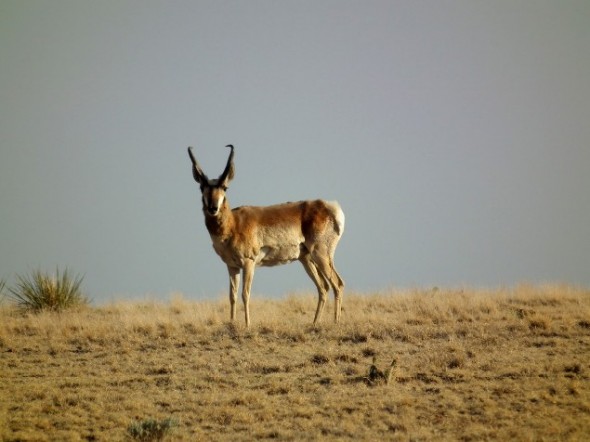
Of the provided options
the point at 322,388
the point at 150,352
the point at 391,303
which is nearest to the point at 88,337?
the point at 150,352

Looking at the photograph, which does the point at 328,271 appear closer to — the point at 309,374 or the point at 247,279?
the point at 247,279

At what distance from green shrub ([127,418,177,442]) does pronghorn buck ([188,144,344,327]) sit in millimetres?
5982

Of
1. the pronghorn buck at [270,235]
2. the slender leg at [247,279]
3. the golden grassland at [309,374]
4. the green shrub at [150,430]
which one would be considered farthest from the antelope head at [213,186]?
the green shrub at [150,430]

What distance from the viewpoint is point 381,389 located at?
11.1 meters

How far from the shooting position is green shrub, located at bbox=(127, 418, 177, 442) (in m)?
9.29

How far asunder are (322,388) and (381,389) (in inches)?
36.3

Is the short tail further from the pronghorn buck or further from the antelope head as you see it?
the antelope head

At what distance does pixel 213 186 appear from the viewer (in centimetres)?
1578

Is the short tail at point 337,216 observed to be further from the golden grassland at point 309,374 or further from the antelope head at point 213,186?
the antelope head at point 213,186

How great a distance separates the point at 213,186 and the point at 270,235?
175 centimetres

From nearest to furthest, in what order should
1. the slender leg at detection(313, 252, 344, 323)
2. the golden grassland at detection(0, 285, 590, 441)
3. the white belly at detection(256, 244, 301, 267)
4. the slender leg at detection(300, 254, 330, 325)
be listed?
the golden grassland at detection(0, 285, 590, 441), the white belly at detection(256, 244, 301, 267), the slender leg at detection(313, 252, 344, 323), the slender leg at detection(300, 254, 330, 325)

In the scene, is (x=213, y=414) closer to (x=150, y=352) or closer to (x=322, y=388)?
(x=322, y=388)

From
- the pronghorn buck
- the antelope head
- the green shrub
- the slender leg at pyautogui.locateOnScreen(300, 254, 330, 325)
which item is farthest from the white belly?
the green shrub

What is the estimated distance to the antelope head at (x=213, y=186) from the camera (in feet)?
51.1
